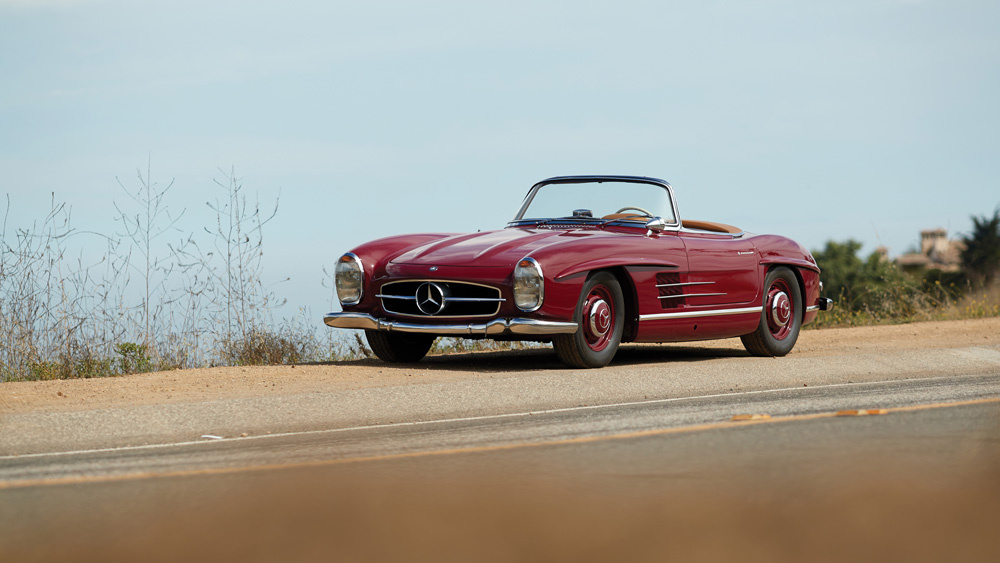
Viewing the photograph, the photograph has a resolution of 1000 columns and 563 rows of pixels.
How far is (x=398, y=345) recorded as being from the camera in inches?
424

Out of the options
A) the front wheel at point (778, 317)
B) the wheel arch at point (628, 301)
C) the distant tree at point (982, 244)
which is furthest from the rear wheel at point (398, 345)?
the distant tree at point (982, 244)

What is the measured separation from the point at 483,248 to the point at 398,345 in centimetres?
153

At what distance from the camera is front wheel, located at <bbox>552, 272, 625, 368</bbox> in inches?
375

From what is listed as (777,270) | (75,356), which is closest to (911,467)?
(777,270)

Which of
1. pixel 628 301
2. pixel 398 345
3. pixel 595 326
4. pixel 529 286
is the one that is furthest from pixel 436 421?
pixel 398 345

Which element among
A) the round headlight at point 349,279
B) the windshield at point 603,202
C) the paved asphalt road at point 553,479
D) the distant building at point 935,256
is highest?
the distant building at point 935,256

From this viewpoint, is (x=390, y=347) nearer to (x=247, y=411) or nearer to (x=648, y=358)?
(x=648, y=358)

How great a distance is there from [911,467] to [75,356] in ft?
25.8

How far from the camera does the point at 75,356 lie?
1027 cm

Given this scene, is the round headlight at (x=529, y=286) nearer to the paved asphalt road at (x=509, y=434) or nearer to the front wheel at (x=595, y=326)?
the front wheel at (x=595, y=326)

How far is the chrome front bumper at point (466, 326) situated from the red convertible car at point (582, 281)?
0.04ft

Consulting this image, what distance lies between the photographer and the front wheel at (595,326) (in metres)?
9.52

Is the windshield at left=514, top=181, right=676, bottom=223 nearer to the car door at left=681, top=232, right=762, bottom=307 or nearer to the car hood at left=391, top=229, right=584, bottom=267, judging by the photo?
the car door at left=681, top=232, right=762, bottom=307

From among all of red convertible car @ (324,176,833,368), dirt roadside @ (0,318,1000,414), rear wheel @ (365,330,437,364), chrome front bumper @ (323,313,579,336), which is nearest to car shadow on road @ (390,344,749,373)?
dirt roadside @ (0,318,1000,414)
